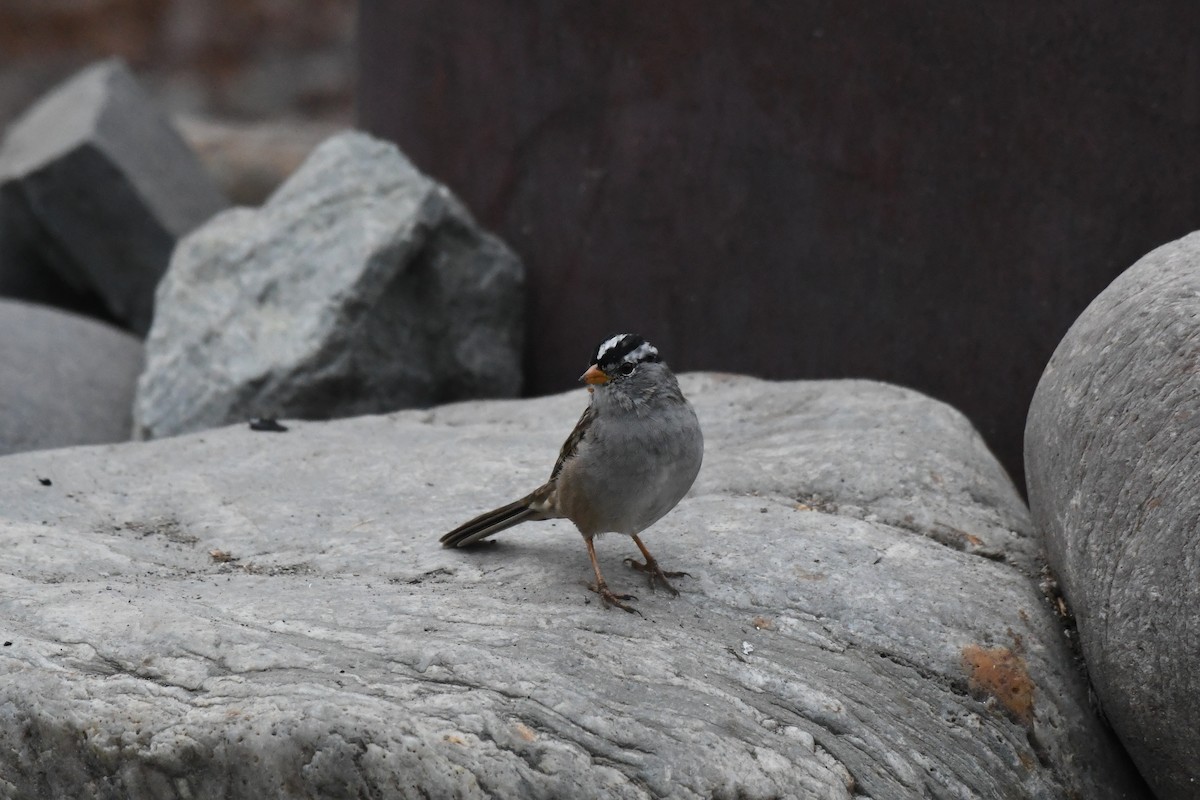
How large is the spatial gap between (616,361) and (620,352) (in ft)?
0.10

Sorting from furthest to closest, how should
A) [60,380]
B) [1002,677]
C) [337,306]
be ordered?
[60,380]
[337,306]
[1002,677]

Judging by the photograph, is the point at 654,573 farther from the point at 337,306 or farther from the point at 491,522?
the point at 337,306

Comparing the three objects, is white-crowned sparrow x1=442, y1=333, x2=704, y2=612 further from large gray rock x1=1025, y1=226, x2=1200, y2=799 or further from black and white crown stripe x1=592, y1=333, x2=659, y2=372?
large gray rock x1=1025, y1=226, x2=1200, y2=799

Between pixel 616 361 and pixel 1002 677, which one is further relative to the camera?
pixel 616 361

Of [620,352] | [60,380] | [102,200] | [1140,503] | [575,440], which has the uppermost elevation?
[620,352]

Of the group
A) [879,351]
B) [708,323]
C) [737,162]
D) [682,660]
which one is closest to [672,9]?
[737,162]

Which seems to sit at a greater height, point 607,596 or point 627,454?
point 627,454

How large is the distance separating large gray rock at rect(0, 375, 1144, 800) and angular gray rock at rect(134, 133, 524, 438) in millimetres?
1239

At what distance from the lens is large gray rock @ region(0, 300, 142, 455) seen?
625 cm

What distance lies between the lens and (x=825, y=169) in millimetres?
5930

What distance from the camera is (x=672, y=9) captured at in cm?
621

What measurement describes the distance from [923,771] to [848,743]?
22cm

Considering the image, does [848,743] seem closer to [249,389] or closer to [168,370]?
[249,389]

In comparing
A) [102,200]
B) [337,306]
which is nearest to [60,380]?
[337,306]
